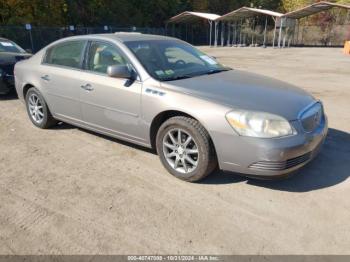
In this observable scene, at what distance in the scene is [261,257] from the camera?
263cm

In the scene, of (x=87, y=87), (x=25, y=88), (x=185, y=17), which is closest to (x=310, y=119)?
(x=87, y=87)

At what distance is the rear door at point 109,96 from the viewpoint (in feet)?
13.6

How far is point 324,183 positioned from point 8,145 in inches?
170

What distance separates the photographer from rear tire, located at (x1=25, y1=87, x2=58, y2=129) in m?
5.45

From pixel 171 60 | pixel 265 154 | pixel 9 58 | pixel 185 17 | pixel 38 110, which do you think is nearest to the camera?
pixel 265 154

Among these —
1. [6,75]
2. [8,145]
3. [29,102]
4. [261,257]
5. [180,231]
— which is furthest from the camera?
[6,75]

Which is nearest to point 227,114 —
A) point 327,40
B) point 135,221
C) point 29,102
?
point 135,221

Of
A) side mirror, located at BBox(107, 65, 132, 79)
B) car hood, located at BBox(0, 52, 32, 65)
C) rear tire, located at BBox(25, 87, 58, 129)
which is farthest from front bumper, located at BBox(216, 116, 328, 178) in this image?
car hood, located at BBox(0, 52, 32, 65)

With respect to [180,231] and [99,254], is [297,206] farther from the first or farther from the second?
[99,254]

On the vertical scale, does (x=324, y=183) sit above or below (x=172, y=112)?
below

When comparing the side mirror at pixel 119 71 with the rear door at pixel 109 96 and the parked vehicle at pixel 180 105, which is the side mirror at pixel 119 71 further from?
the rear door at pixel 109 96

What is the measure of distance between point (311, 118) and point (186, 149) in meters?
1.41

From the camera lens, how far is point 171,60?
4.49m

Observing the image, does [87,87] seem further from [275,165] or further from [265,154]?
[275,165]
